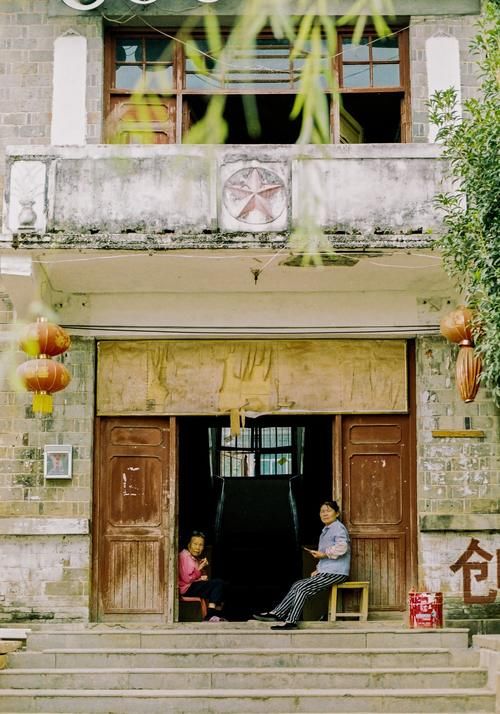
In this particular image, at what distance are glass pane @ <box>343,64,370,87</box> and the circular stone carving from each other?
2.03 m

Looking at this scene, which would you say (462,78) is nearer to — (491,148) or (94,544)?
(491,148)

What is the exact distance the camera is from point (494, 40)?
9.12 m

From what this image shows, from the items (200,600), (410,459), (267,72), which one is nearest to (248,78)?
(267,72)

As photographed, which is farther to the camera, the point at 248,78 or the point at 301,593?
the point at 248,78

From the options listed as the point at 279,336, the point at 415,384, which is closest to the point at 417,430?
the point at 415,384

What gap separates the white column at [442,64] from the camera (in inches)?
458

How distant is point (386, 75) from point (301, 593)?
5.61m

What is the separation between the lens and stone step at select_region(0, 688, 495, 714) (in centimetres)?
947

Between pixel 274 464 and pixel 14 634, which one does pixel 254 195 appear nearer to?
pixel 14 634

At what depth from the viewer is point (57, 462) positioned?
37.8ft

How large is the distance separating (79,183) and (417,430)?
4336 millimetres

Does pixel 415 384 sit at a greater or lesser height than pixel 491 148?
lesser

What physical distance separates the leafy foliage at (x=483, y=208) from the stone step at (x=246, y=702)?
2.69m

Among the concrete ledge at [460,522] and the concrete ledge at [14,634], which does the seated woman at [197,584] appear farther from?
the concrete ledge at [460,522]
